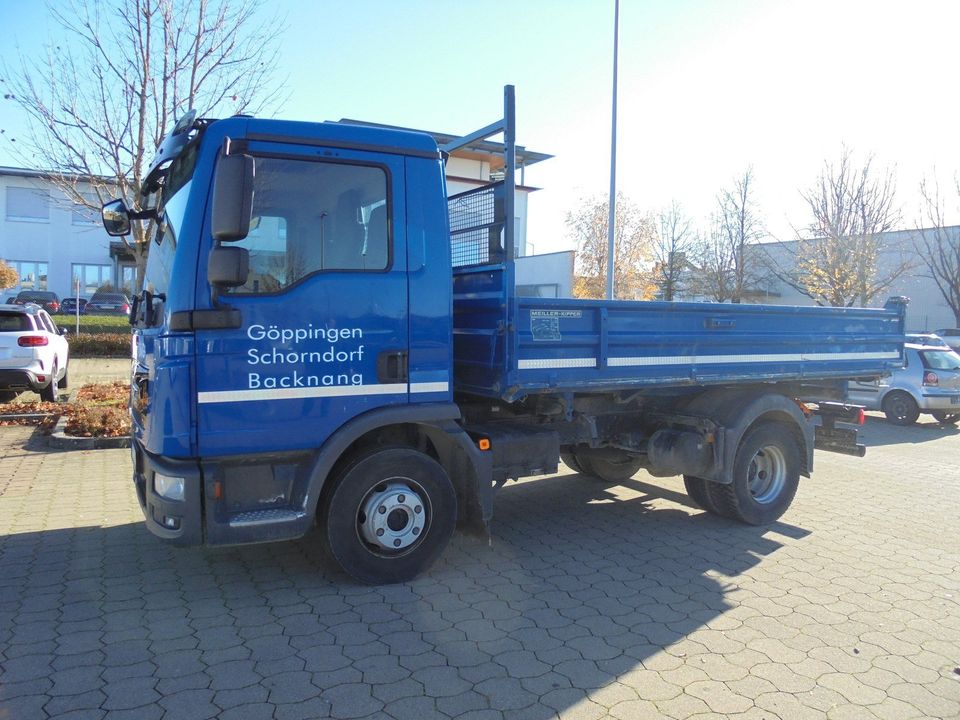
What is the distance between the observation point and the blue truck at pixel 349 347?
161 inches

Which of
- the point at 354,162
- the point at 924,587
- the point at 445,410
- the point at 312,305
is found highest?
the point at 354,162

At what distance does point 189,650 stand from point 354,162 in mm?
2892

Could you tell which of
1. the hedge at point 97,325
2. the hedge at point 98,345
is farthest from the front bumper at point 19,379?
the hedge at point 97,325

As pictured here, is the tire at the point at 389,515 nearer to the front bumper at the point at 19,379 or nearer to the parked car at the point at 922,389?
the front bumper at the point at 19,379

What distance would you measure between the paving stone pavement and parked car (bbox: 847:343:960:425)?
7.31m

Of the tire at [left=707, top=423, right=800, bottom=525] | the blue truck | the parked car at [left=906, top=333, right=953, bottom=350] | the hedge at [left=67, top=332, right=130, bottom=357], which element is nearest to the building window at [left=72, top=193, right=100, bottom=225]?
the blue truck

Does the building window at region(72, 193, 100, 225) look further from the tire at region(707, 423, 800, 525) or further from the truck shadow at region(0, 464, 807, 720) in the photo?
the tire at region(707, 423, 800, 525)

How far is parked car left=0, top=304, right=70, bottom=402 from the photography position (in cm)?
1123

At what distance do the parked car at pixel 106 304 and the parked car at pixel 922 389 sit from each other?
33.2 meters

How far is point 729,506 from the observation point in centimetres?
630

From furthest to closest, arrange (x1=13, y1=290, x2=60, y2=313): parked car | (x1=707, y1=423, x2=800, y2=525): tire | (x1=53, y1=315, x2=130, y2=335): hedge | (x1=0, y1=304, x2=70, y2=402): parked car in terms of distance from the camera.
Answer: (x1=13, y1=290, x2=60, y2=313): parked car → (x1=53, y1=315, x2=130, y2=335): hedge → (x1=0, y1=304, x2=70, y2=402): parked car → (x1=707, y1=423, x2=800, y2=525): tire

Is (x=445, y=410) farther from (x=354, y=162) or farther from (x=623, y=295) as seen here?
(x=623, y=295)

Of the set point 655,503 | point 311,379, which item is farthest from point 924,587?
point 311,379

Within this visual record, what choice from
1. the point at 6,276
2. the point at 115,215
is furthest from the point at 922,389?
the point at 6,276
